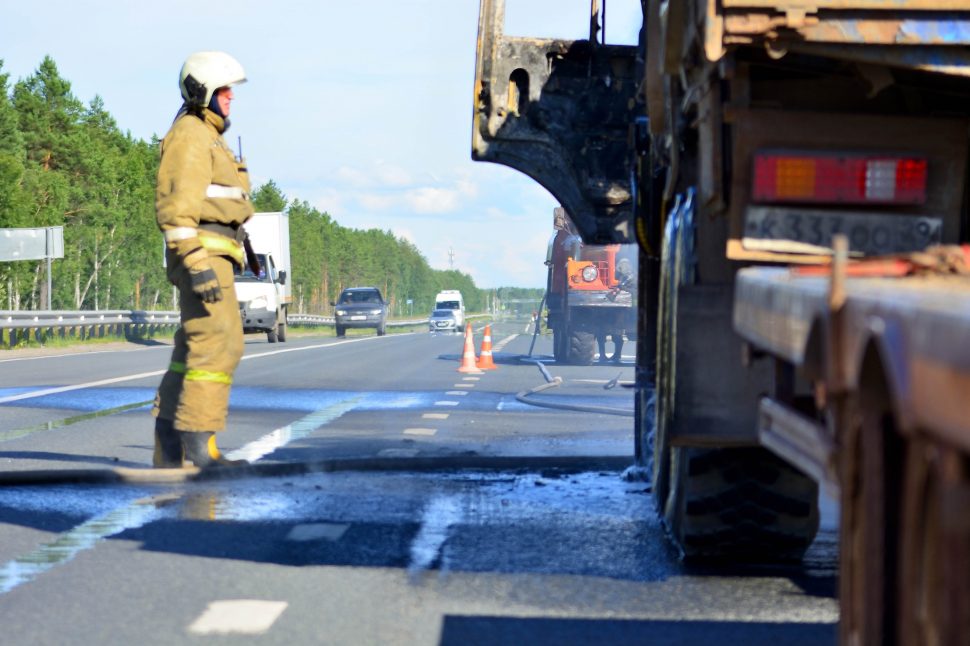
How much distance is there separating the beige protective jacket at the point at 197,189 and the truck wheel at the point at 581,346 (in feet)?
61.7

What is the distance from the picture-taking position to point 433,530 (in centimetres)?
620

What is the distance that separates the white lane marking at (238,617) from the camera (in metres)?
4.37

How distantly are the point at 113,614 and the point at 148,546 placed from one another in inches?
46.7

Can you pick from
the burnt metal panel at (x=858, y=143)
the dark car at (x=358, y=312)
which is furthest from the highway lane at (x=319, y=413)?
the dark car at (x=358, y=312)

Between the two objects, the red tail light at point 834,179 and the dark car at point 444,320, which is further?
the dark car at point 444,320

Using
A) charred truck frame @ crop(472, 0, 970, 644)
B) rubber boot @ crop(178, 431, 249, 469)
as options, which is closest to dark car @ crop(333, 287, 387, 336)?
rubber boot @ crop(178, 431, 249, 469)

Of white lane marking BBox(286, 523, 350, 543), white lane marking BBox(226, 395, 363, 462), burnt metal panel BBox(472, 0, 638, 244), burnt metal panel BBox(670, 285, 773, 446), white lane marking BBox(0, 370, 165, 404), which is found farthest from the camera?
white lane marking BBox(0, 370, 165, 404)

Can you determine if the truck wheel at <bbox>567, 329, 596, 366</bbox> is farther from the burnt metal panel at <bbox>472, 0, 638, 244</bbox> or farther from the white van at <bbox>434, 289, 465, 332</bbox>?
the white van at <bbox>434, 289, 465, 332</bbox>

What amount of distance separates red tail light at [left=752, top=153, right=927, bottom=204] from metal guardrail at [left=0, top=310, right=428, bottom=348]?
88.2ft

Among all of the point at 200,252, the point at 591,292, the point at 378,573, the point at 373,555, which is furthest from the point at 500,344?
the point at 378,573

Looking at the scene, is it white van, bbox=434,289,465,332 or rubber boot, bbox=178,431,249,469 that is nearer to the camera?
rubber boot, bbox=178,431,249,469

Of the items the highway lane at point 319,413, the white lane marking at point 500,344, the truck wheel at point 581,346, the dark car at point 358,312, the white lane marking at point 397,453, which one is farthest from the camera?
the dark car at point 358,312

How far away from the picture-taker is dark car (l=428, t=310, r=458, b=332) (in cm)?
7612

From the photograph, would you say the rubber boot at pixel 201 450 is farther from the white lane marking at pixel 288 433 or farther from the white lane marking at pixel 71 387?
the white lane marking at pixel 71 387
